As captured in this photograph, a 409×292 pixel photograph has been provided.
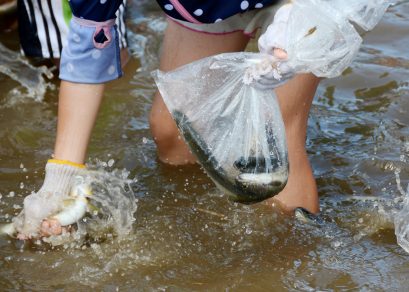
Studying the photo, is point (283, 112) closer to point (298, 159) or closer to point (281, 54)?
point (298, 159)

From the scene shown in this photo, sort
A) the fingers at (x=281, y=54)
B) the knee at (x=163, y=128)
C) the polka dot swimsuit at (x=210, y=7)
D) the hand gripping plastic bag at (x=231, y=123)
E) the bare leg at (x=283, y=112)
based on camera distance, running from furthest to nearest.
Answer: the knee at (x=163, y=128)
the bare leg at (x=283, y=112)
the polka dot swimsuit at (x=210, y=7)
the hand gripping plastic bag at (x=231, y=123)
the fingers at (x=281, y=54)

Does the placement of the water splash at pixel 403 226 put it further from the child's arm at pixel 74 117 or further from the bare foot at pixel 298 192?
the child's arm at pixel 74 117

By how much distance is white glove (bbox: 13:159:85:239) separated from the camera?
2334 mm

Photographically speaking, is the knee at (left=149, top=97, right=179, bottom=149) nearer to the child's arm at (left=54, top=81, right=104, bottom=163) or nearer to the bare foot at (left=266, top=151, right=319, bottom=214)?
the bare foot at (left=266, top=151, right=319, bottom=214)

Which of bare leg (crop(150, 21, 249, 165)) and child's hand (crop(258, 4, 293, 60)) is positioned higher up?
child's hand (crop(258, 4, 293, 60))

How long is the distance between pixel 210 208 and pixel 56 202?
0.59 meters

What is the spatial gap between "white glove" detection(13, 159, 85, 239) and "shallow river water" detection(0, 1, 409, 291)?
0.13m

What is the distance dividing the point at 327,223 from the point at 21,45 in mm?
1902

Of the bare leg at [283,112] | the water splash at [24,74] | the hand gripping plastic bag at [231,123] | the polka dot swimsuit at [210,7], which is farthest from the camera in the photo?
the water splash at [24,74]

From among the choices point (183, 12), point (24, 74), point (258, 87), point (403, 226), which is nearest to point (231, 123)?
point (258, 87)

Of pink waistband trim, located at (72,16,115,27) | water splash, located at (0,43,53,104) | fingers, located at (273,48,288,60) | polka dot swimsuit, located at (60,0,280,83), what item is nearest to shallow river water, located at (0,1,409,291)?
water splash, located at (0,43,53,104)

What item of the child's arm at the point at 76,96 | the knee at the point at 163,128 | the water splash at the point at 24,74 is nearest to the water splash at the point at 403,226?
the knee at the point at 163,128

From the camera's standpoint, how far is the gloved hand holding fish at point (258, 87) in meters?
2.19

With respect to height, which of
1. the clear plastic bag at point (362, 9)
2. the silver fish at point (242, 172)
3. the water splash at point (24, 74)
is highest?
the clear plastic bag at point (362, 9)
